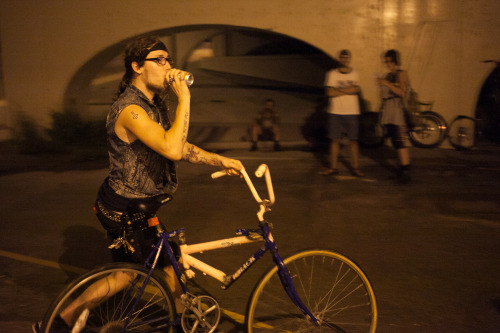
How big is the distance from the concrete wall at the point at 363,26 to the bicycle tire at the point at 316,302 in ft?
22.9

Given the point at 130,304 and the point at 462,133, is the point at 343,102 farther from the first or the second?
the point at 130,304

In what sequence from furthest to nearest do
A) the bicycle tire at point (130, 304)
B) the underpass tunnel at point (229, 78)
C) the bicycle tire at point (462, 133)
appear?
1. the underpass tunnel at point (229, 78)
2. the bicycle tire at point (462, 133)
3. the bicycle tire at point (130, 304)

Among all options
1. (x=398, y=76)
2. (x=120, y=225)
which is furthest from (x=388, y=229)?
(x=120, y=225)

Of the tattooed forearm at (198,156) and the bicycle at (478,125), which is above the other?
the tattooed forearm at (198,156)

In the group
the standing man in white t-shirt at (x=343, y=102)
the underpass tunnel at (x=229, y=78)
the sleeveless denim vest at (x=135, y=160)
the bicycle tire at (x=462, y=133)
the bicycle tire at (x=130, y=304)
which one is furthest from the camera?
the underpass tunnel at (x=229, y=78)

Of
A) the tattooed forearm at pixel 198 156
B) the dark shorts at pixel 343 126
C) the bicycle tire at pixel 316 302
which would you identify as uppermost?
the tattooed forearm at pixel 198 156

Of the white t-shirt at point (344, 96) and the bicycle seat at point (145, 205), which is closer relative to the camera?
the bicycle seat at point (145, 205)

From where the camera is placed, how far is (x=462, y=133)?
10211 mm

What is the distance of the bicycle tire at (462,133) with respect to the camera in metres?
10.2

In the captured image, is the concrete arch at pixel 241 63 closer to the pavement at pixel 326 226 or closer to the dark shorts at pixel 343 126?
the pavement at pixel 326 226

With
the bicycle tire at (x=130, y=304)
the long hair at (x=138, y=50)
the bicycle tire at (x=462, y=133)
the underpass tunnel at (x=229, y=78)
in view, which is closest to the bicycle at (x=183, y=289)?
the bicycle tire at (x=130, y=304)

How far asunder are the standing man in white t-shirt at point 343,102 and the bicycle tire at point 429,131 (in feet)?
7.78

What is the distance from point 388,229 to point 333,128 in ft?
8.52

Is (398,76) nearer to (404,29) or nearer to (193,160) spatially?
(404,29)
